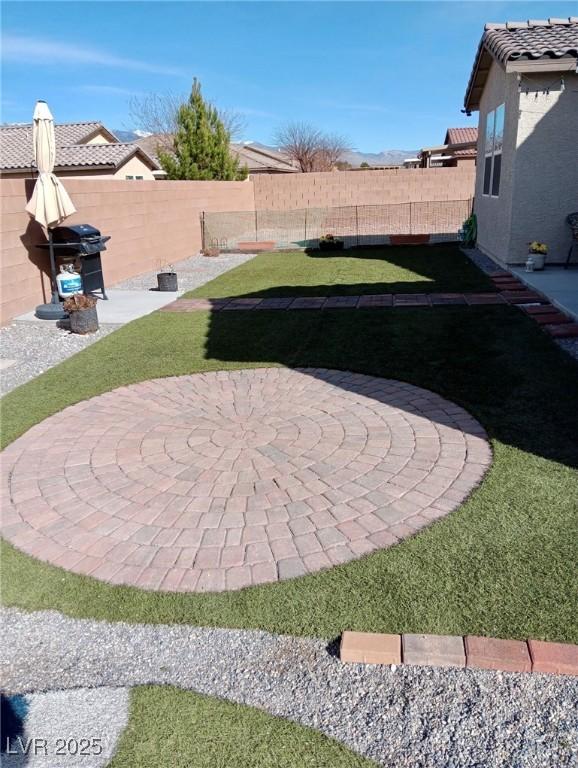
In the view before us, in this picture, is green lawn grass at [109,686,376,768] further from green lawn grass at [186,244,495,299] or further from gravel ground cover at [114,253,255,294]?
gravel ground cover at [114,253,255,294]

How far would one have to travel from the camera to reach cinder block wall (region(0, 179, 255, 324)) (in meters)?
8.72

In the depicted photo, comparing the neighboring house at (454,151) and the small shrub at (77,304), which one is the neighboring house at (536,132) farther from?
the neighboring house at (454,151)

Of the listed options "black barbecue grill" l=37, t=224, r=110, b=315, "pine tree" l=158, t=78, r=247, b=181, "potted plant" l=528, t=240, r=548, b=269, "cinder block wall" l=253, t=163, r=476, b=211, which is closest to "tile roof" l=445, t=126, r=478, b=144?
"cinder block wall" l=253, t=163, r=476, b=211

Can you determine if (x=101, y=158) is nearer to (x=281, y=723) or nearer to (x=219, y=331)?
(x=219, y=331)

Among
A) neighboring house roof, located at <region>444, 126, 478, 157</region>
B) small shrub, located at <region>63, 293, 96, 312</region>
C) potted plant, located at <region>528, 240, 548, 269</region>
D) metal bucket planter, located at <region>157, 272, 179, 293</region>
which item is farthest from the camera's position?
neighboring house roof, located at <region>444, 126, 478, 157</region>

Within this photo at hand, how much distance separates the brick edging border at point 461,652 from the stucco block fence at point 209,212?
790 cm

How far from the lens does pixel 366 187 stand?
23.7 meters

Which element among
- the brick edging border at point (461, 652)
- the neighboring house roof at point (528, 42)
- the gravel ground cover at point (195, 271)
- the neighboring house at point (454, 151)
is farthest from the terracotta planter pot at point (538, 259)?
the neighboring house at point (454, 151)

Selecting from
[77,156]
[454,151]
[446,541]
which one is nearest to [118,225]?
[446,541]

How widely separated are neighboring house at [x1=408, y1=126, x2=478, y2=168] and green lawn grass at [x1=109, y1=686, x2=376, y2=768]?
25096 mm

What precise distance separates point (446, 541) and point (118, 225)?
1128 cm

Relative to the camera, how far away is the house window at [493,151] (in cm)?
1191

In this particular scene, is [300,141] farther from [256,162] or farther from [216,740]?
[216,740]

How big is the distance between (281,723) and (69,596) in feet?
4.32
